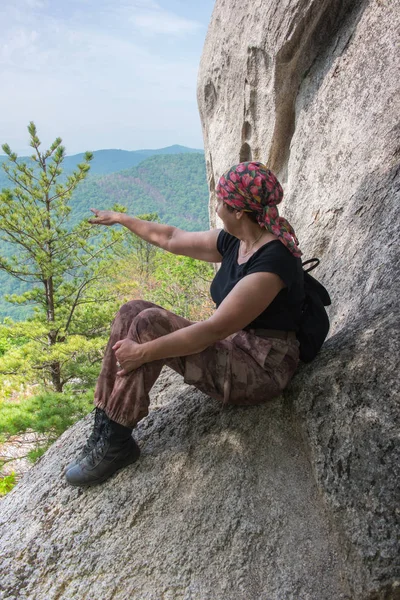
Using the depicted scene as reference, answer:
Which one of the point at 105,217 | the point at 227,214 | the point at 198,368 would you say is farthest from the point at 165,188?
the point at 198,368

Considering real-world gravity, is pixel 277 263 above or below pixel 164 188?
below

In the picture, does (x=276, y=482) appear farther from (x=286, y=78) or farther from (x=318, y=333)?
(x=286, y=78)

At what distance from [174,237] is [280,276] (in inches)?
44.4

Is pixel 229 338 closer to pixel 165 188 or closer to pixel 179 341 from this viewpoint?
pixel 179 341

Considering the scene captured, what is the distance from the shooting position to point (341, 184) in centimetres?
420

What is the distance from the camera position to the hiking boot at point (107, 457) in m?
2.48

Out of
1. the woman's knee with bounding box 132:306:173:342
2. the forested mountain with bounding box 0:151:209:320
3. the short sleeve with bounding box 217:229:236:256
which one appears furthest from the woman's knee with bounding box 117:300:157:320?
the forested mountain with bounding box 0:151:209:320

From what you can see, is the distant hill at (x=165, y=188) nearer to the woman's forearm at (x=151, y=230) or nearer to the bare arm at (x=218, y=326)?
the woman's forearm at (x=151, y=230)

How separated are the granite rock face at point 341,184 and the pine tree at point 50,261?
11.4 ft

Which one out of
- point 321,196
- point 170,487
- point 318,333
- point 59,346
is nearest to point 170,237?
point 318,333

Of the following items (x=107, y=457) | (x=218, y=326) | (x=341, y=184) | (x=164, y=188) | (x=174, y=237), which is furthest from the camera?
(x=164, y=188)

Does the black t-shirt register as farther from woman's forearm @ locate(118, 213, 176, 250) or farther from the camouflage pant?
woman's forearm @ locate(118, 213, 176, 250)

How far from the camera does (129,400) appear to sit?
7.73 feet

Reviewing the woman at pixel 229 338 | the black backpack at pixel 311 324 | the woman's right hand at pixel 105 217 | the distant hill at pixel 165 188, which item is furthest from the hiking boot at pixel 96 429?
the distant hill at pixel 165 188
